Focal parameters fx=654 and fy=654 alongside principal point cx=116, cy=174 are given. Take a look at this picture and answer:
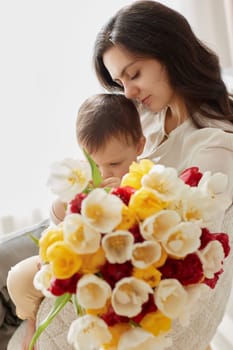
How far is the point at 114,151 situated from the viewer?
62.3 inches

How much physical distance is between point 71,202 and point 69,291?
0.14 meters

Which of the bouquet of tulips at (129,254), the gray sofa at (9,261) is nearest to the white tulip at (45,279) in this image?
the bouquet of tulips at (129,254)

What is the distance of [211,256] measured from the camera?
3.47ft

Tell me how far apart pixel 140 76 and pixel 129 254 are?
692 mm

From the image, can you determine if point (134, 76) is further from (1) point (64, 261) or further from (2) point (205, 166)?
(1) point (64, 261)

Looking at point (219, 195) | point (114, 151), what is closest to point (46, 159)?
point (114, 151)

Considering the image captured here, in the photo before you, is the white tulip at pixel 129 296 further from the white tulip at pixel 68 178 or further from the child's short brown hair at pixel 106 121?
the child's short brown hair at pixel 106 121

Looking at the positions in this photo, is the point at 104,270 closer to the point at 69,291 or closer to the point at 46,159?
the point at 69,291

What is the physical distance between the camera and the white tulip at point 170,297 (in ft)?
3.30

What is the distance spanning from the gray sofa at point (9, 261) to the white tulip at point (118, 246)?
37.2 inches

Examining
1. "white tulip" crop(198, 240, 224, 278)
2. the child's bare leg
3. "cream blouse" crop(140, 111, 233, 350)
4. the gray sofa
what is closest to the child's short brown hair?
"cream blouse" crop(140, 111, 233, 350)

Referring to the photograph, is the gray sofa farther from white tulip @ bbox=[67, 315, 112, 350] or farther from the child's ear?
white tulip @ bbox=[67, 315, 112, 350]

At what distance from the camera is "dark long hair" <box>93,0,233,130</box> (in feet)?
5.14

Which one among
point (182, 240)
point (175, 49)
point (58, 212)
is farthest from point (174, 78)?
point (182, 240)
